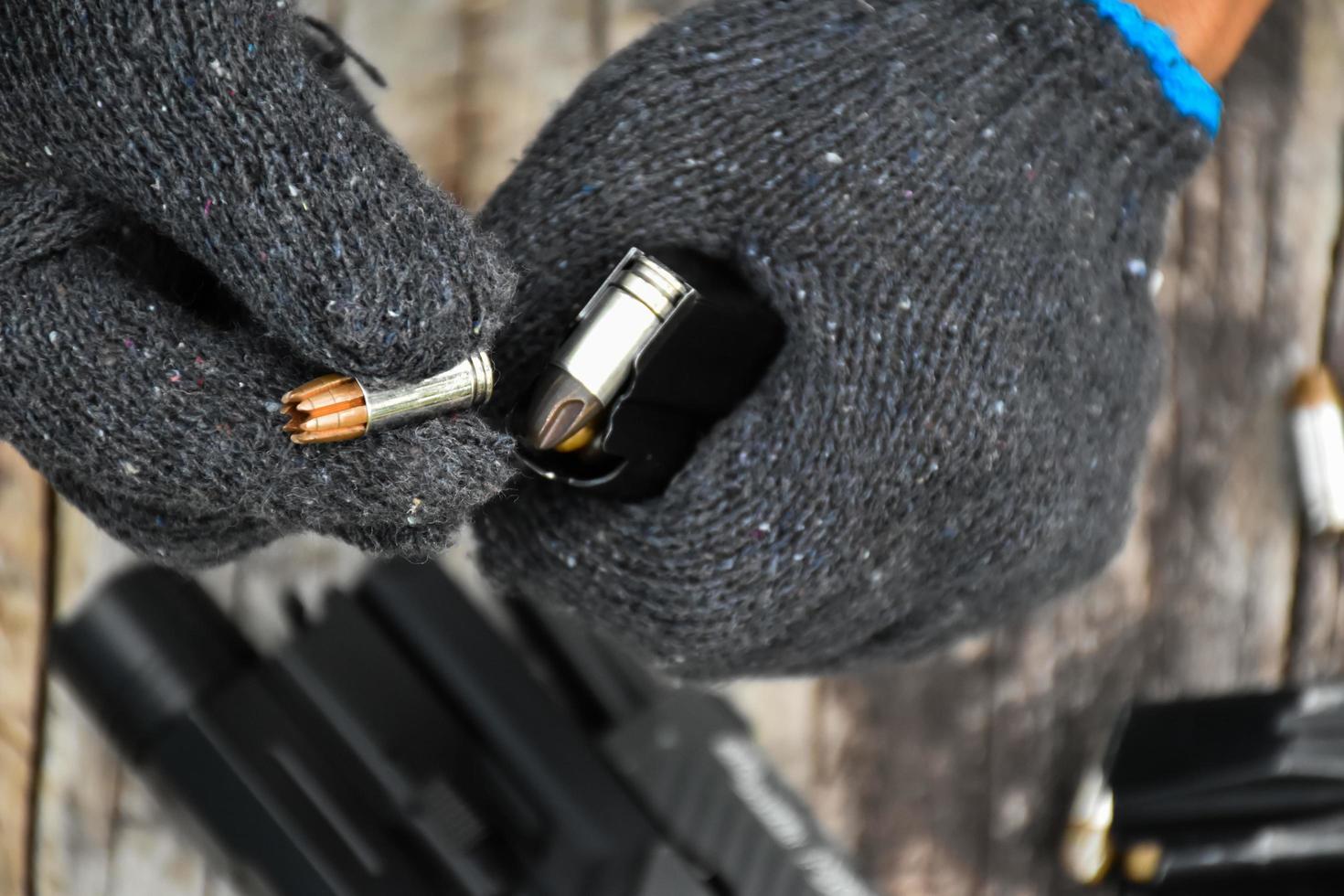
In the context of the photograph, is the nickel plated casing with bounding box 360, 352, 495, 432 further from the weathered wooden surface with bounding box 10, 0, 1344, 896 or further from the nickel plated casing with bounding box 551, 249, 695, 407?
the weathered wooden surface with bounding box 10, 0, 1344, 896

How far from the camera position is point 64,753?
0.50m

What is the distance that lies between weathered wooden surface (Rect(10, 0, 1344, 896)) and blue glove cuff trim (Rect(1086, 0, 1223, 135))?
0.88 feet

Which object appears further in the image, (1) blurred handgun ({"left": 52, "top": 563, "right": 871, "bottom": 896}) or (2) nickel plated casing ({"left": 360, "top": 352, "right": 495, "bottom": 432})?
(1) blurred handgun ({"left": 52, "top": 563, "right": 871, "bottom": 896})

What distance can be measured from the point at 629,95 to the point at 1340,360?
53cm

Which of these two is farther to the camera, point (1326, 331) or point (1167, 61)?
point (1326, 331)

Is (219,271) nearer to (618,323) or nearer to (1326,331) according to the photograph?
(618,323)

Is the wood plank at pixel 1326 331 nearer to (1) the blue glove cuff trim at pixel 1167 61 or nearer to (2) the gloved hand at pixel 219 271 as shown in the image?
(1) the blue glove cuff trim at pixel 1167 61

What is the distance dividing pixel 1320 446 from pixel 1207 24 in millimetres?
314

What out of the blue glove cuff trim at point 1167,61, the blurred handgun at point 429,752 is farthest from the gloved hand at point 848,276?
the blurred handgun at point 429,752

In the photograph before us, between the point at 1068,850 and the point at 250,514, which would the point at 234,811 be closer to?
the point at 250,514

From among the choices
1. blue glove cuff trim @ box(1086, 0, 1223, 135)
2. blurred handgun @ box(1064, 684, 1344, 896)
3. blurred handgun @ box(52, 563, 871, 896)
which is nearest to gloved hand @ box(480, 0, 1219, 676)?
blue glove cuff trim @ box(1086, 0, 1223, 135)

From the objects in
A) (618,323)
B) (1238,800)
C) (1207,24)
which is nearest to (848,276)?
(618,323)

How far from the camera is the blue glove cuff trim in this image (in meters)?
0.34

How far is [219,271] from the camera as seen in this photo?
0.22 metres
